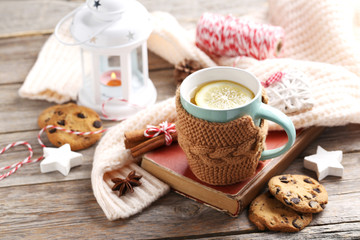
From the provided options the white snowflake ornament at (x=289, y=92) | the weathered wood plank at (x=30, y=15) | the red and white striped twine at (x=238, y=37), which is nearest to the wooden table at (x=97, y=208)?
the white snowflake ornament at (x=289, y=92)

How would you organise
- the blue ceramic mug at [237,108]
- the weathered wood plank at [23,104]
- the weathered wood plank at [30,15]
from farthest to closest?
the weathered wood plank at [30,15], the weathered wood plank at [23,104], the blue ceramic mug at [237,108]

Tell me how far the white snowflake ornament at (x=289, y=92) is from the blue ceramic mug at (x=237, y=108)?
0.15 meters

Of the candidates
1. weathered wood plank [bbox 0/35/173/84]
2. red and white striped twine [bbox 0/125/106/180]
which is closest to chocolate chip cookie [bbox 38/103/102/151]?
red and white striped twine [bbox 0/125/106/180]

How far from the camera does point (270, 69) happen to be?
110cm

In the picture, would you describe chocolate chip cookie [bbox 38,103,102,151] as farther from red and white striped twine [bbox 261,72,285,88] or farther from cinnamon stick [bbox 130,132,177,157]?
Answer: red and white striped twine [bbox 261,72,285,88]

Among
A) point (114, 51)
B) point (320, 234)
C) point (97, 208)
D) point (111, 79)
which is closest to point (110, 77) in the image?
point (111, 79)

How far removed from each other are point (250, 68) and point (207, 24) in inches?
6.9

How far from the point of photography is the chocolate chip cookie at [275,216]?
827 mm

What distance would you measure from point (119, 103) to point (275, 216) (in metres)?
0.47

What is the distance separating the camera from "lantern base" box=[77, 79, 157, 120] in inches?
44.0

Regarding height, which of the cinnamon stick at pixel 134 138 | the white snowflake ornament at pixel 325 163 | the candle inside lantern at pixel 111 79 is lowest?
the white snowflake ornament at pixel 325 163

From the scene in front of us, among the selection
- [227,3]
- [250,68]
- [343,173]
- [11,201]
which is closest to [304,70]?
[250,68]

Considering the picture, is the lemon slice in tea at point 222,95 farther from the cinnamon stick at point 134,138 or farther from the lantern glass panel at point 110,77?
the lantern glass panel at point 110,77

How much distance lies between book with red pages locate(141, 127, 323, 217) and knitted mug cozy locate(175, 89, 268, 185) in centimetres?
2
